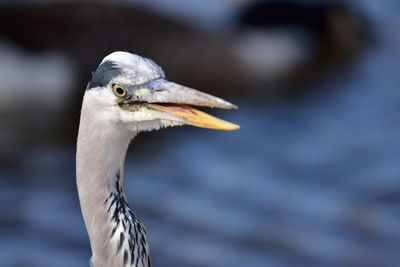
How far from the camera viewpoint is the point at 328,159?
30.9 ft

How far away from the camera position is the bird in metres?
4.02

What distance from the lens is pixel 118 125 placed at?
4109 mm

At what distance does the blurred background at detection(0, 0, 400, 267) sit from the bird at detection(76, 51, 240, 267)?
346cm

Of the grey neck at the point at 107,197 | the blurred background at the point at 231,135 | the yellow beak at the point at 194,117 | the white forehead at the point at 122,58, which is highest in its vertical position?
the blurred background at the point at 231,135

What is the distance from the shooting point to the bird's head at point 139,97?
401cm

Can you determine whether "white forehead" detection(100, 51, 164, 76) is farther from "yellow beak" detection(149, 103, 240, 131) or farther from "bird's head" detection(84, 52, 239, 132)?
"yellow beak" detection(149, 103, 240, 131)

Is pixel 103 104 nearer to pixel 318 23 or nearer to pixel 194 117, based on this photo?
pixel 194 117

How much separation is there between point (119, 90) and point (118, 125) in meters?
0.15

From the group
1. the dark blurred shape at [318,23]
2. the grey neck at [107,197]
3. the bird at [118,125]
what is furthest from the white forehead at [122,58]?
the dark blurred shape at [318,23]

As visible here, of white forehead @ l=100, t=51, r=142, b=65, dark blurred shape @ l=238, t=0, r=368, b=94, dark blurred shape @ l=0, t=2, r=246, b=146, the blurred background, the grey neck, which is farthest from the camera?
dark blurred shape @ l=238, t=0, r=368, b=94

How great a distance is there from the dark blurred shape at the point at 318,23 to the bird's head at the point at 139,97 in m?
8.23

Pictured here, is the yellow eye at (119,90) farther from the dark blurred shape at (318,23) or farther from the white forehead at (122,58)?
the dark blurred shape at (318,23)

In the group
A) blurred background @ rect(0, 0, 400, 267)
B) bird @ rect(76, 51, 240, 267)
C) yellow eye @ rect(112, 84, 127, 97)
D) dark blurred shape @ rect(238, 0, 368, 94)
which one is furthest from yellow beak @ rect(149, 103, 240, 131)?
dark blurred shape @ rect(238, 0, 368, 94)

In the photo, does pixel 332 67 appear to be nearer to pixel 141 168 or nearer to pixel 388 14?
pixel 388 14
